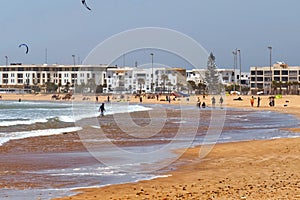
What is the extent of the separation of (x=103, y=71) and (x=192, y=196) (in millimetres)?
146726

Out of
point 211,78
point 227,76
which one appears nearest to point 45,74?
point 227,76

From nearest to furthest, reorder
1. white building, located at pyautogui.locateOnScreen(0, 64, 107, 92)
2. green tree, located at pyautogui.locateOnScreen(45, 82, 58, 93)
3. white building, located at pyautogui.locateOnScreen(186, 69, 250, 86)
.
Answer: green tree, located at pyautogui.locateOnScreen(45, 82, 58, 93), white building, located at pyautogui.locateOnScreen(186, 69, 250, 86), white building, located at pyautogui.locateOnScreen(0, 64, 107, 92)

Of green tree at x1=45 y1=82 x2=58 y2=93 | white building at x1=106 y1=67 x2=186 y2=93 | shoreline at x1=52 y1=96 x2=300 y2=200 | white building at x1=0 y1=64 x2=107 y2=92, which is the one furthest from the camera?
white building at x1=0 y1=64 x2=107 y2=92

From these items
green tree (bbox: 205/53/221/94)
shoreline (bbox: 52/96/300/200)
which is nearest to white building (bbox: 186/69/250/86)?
green tree (bbox: 205/53/221/94)

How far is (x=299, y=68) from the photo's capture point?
120m

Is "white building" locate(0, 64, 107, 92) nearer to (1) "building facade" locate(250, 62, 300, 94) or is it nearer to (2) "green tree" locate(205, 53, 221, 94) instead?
(2) "green tree" locate(205, 53, 221, 94)

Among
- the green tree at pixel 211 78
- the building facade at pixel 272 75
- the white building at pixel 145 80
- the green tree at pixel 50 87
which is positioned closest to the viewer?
the green tree at pixel 211 78

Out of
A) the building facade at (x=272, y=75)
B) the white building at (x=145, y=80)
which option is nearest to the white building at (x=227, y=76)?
the white building at (x=145, y=80)

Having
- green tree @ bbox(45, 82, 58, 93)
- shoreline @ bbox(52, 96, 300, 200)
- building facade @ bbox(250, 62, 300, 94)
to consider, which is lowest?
shoreline @ bbox(52, 96, 300, 200)

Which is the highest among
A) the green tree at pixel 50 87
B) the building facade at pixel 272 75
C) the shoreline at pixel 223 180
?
the building facade at pixel 272 75

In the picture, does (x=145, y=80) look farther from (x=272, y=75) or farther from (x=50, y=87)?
(x=272, y=75)

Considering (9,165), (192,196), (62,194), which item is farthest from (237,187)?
(9,165)

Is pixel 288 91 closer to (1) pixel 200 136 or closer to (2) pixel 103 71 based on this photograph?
(2) pixel 103 71

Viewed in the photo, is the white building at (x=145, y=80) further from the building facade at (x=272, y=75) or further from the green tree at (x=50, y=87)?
the building facade at (x=272, y=75)
